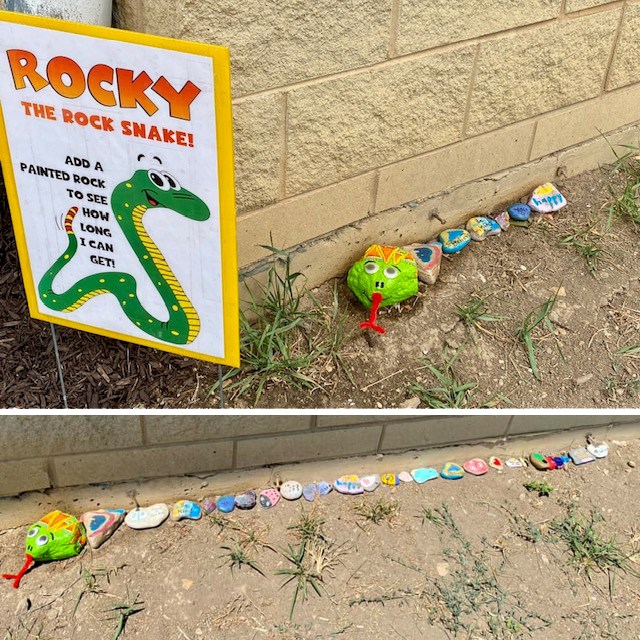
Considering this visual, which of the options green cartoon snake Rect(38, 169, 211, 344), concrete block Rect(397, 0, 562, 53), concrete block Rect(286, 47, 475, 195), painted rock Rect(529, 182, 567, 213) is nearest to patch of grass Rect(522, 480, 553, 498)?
painted rock Rect(529, 182, 567, 213)

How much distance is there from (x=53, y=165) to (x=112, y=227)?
223 mm

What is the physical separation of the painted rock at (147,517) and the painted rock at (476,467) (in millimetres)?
1260

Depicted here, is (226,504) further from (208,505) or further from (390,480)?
(390,480)

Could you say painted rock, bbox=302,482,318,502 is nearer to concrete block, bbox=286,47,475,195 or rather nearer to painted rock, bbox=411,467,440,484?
painted rock, bbox=411,467,440,484

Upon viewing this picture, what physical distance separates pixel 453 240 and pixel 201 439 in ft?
4.57

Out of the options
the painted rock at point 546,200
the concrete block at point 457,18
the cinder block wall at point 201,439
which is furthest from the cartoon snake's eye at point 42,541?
the painted rock at point 546,200

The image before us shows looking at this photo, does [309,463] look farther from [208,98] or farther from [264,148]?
[208,98]

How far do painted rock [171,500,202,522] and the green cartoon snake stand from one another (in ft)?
3.10

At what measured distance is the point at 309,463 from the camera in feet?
10.9

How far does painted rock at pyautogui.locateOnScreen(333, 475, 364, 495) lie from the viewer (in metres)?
3.29

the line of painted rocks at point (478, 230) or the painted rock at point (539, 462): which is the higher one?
the line of painted rocks at point (478, 230)

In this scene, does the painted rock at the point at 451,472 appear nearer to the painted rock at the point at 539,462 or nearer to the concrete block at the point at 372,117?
the painted rock at the point at 539,462

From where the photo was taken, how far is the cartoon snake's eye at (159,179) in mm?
2102

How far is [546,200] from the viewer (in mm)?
3834
